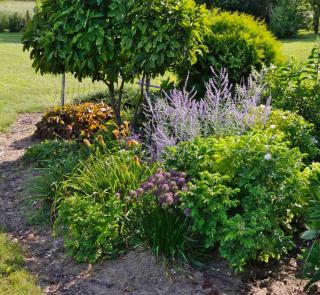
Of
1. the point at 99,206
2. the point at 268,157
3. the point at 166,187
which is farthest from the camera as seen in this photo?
the point at 99,206

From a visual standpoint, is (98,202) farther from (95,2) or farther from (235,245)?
(95,2)

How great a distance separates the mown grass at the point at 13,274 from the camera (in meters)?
3.45

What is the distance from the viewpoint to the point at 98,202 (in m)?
4.09

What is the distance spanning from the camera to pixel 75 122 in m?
6.36

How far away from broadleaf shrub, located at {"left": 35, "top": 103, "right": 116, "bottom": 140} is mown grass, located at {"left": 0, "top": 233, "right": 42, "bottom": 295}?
216cm

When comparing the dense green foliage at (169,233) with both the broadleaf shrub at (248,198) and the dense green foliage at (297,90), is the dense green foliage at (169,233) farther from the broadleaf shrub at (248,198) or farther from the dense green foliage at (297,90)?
the dense green foliage at (297,90)

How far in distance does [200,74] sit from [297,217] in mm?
3262

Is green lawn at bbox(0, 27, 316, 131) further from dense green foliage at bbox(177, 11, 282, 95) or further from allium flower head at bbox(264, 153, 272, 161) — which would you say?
allium flower head at bbox(264, 153, 272, 161)

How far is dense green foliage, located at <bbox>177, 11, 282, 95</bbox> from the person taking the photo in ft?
21.0

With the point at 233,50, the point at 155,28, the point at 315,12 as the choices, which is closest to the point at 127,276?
the point at 155,28

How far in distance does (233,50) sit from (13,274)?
4.04 m

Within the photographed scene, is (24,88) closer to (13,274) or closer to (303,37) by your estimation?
(13,274)

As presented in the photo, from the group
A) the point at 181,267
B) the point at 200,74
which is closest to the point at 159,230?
the point at 181,267

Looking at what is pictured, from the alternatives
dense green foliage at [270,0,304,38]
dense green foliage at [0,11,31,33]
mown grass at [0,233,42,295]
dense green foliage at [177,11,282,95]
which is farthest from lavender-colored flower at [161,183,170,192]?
dense green foliage at [0,11,31,33]
